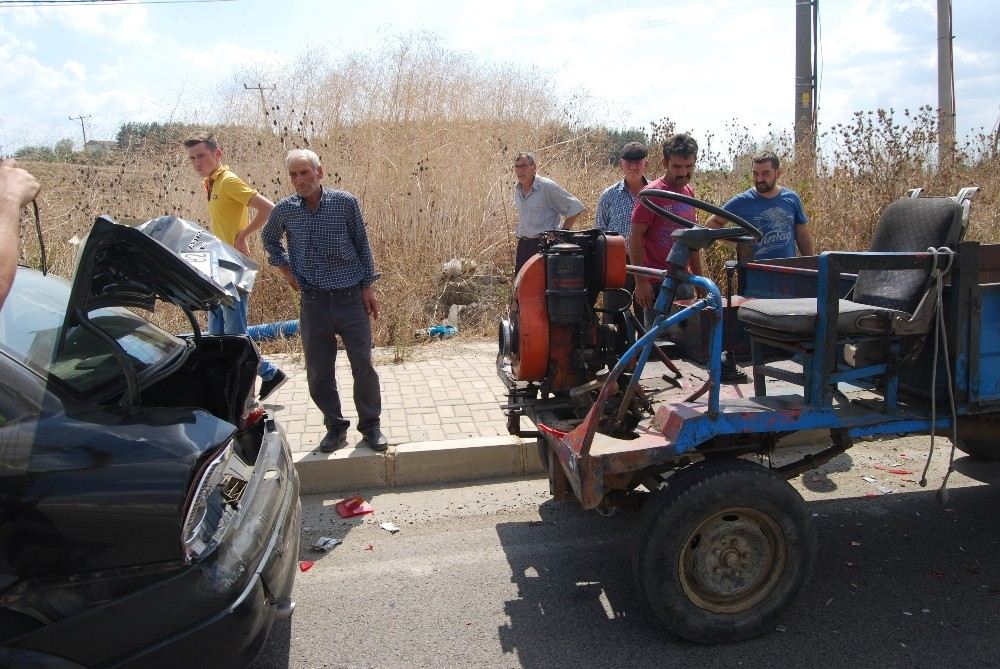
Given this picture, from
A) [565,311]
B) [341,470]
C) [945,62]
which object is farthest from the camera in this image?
[945,62]

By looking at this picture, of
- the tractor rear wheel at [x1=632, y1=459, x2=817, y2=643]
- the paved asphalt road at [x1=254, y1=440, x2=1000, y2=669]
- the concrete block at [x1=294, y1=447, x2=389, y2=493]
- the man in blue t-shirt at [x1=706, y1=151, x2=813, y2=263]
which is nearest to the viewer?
the tractor rear wheel at [x1=632, y1=459, x2=817, y2=643]

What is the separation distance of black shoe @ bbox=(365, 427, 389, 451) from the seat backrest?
9.46 feet

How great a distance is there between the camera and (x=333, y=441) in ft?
16.0

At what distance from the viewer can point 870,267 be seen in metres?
3.05

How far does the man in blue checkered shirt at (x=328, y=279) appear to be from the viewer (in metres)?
4.74

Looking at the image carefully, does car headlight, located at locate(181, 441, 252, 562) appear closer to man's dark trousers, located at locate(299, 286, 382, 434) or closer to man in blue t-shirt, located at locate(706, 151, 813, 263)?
man's dark trousers, located at locate(299, 286, 382, 434)

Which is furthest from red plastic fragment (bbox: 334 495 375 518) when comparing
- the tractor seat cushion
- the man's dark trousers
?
the tractor seat cushion

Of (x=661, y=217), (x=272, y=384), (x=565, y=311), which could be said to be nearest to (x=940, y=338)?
(x=565, y=311)

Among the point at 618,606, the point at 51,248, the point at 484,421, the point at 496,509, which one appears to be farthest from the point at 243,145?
the point at 618,606

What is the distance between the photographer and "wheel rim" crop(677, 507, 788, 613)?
2936 millimetres

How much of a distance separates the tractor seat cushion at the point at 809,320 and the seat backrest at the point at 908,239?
547 mm

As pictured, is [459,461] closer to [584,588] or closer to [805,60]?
[584,588]

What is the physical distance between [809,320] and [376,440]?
9.25ft

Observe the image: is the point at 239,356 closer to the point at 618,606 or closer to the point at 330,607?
the point at 330,607
